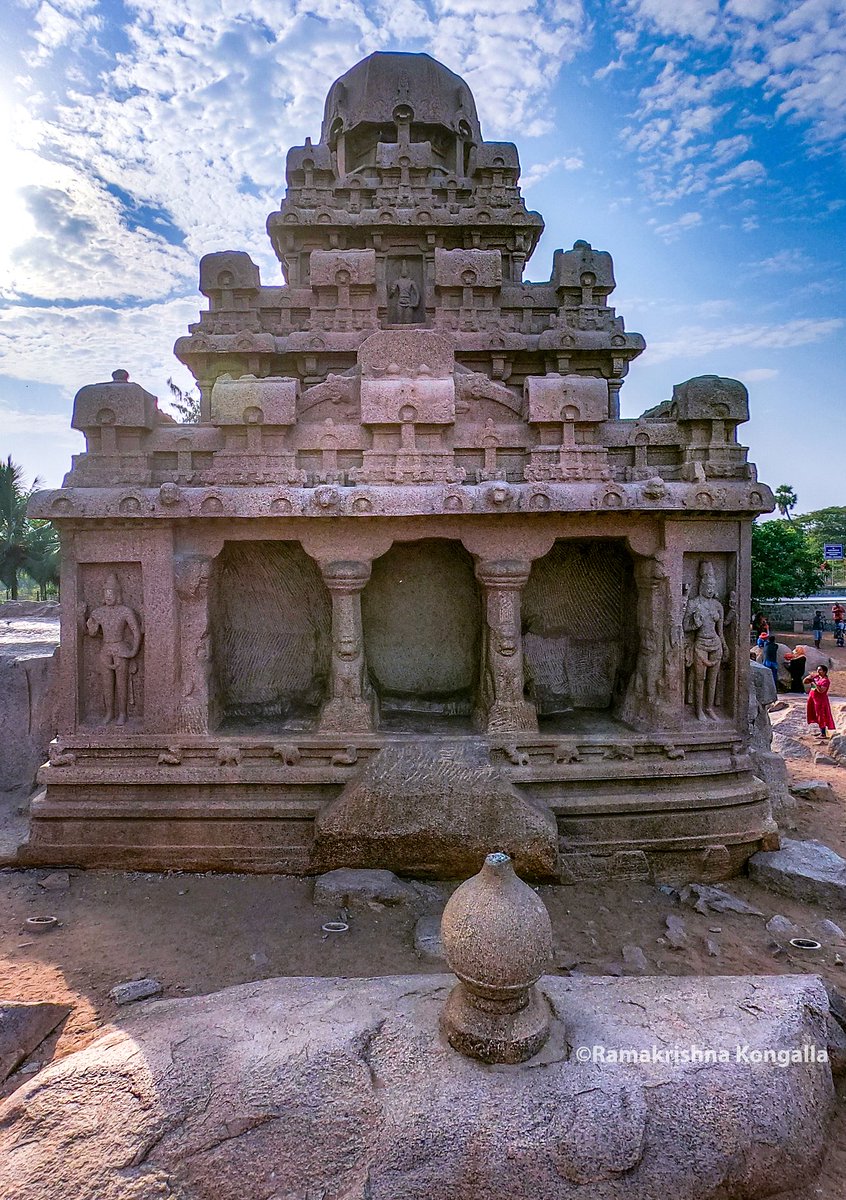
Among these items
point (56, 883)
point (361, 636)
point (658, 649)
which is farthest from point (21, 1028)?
point (658, 649)

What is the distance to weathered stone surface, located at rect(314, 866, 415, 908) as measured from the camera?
539 cm

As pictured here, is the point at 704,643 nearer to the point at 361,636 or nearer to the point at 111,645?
the point at 361,636

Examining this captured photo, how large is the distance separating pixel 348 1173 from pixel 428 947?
6.62 feet

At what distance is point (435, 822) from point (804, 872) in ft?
11.1

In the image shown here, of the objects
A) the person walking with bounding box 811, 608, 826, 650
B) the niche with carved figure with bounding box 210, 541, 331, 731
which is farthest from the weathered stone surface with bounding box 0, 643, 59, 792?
the person walking with bounding box 811, 608, 826, 650

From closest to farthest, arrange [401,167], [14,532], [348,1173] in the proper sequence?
[348,1173]
[401,167]
[14,532]

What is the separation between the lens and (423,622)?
23.9 ft

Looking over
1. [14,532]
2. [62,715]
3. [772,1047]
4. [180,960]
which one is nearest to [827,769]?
[772,1047]

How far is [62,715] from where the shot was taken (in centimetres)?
606

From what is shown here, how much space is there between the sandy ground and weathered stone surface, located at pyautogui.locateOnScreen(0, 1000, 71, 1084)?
0.07 metres

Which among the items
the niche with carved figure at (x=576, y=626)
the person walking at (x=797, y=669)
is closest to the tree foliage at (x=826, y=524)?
the person walking at (x=797, y=669)

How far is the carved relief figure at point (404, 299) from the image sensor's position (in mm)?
8688

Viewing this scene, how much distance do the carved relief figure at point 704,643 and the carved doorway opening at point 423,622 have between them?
85.9 inches

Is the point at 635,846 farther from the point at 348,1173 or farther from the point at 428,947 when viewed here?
the point at 348,1173
